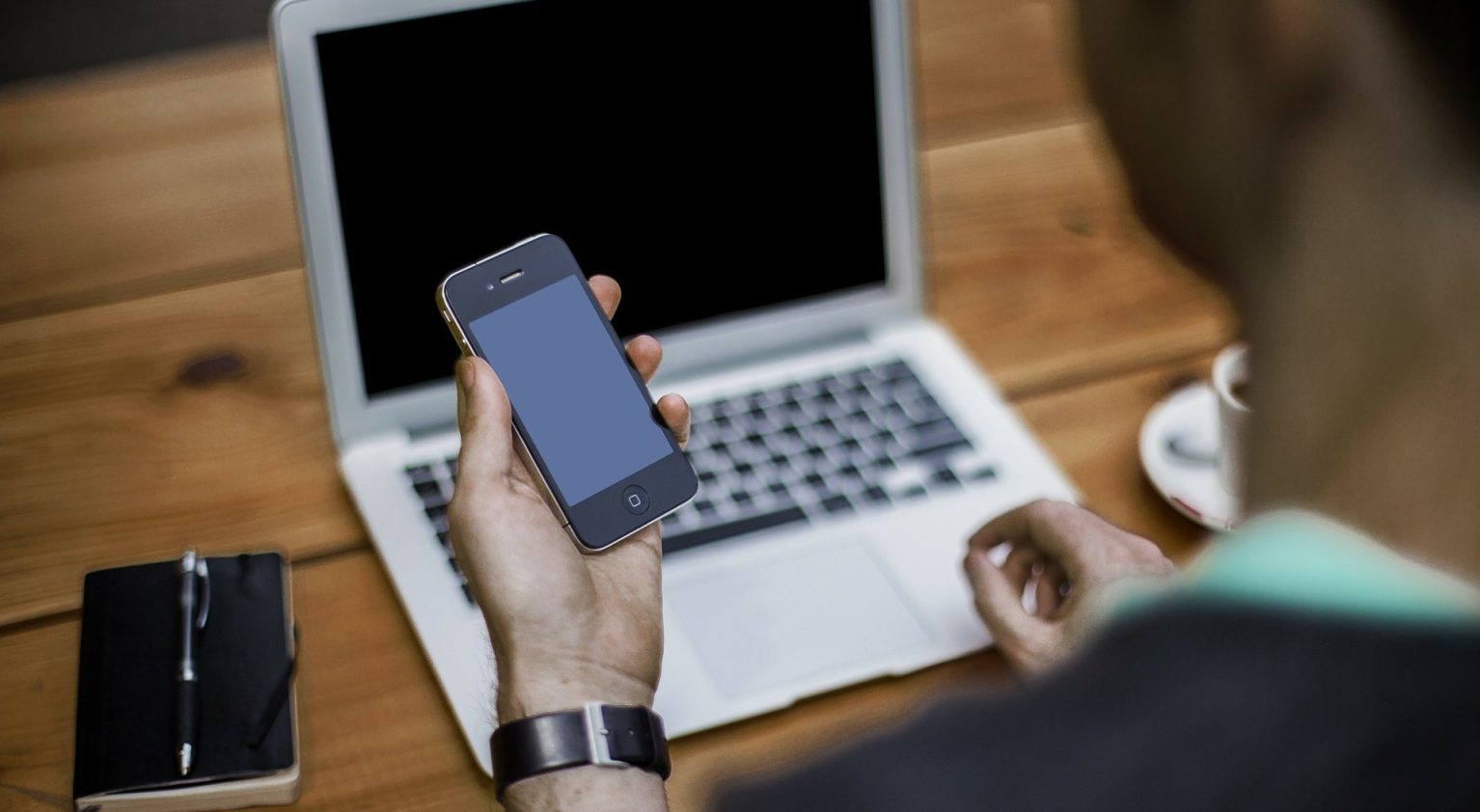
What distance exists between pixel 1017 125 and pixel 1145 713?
107cm

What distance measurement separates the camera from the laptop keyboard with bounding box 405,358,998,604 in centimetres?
106

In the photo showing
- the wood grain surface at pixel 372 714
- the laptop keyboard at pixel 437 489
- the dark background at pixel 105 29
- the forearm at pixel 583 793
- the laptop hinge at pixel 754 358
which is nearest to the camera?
the forearm at pixel 583 793

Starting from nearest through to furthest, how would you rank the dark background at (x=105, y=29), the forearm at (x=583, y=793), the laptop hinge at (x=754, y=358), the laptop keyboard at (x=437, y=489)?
1. the forearm at (x=583, y=793)
2. the laptop keyboard at (x=437, y=489)
3. the laptop hinge at (x=754, y=358)
4. the dark background at (x=105, y=29)

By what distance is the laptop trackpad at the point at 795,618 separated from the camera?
0.97 meters

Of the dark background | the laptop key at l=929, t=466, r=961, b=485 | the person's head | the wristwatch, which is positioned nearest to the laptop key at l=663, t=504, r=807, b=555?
the laptop key at l=929, t=466, r=961, b=485

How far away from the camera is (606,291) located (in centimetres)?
99

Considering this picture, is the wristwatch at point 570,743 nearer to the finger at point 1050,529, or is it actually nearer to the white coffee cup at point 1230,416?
the finger at point 1050,529

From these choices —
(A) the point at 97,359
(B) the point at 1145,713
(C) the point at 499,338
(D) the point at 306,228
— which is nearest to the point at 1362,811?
(B) the point at 1145,713

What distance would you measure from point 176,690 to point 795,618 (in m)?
0.38

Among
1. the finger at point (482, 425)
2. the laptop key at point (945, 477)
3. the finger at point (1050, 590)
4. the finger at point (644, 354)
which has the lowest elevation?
the finger at point (1050, 590)

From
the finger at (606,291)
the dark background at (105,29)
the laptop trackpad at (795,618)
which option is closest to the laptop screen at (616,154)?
the finger at (606,291)

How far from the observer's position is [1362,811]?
0.40 m

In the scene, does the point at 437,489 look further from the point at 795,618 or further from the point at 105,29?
the point at 105,29

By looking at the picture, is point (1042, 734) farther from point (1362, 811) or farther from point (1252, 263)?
point (1252, 263)
